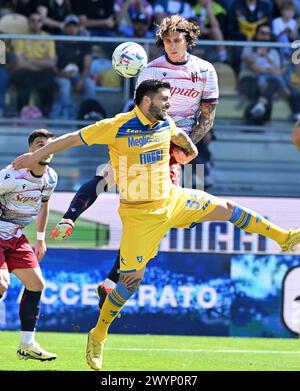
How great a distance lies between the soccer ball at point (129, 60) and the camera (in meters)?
9.70

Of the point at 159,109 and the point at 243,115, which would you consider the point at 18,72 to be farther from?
the point at 159,109

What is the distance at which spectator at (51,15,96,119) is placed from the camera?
49.1 feet

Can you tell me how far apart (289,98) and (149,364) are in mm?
6817

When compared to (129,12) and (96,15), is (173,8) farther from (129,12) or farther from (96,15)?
(96,15)

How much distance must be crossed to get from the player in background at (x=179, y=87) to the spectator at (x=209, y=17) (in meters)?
7.18

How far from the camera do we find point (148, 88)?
879 centimetres

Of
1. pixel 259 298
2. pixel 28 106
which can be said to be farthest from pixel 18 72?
pixel 259 298

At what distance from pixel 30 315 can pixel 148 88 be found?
8.20ft

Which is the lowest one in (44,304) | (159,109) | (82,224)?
(44,304)

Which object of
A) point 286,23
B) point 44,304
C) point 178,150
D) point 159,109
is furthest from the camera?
point 286,23

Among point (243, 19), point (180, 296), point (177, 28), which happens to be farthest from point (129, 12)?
point (177, 28)

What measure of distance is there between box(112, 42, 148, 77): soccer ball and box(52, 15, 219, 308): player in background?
114 millimetres

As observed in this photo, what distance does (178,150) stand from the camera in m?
9.42

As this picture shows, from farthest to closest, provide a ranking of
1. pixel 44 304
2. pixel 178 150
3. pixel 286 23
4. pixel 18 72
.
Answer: pixel 286 23 → pixel 18 72 → pixel 44 304 → pixel 178 150
